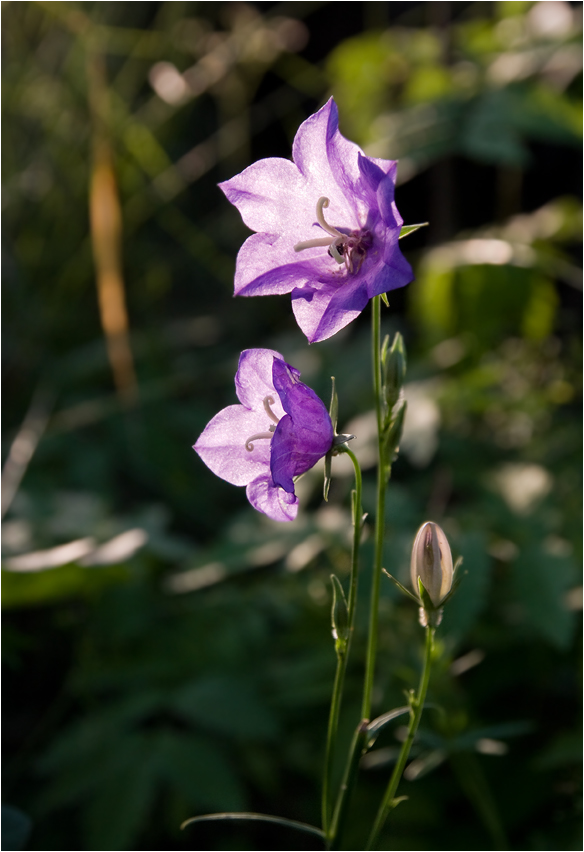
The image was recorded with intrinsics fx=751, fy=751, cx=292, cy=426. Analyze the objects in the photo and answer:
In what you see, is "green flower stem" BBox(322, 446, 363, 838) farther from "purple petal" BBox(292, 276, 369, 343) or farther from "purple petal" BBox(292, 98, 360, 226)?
"purple petal" BBox(292, 98, 360, 226)

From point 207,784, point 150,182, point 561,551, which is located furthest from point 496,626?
point 150,182

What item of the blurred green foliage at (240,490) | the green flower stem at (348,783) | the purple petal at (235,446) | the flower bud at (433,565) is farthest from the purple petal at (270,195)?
the blurred green foliage at (240,490)

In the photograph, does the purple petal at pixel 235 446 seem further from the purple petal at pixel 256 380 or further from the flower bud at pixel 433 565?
the flower bud at pixel 433 565

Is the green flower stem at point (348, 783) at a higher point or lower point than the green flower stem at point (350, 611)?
lower

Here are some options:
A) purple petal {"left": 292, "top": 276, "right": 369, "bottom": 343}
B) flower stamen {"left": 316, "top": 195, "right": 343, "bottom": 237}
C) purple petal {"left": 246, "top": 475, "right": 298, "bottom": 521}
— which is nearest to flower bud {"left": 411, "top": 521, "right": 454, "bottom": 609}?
purple petal {"left": 246, "top": 475, "right": 298, "bottom": 521}

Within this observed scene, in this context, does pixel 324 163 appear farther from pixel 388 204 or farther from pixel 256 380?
pixel 256 380

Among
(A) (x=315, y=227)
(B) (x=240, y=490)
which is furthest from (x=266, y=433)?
(B) (x=240, y=490)
